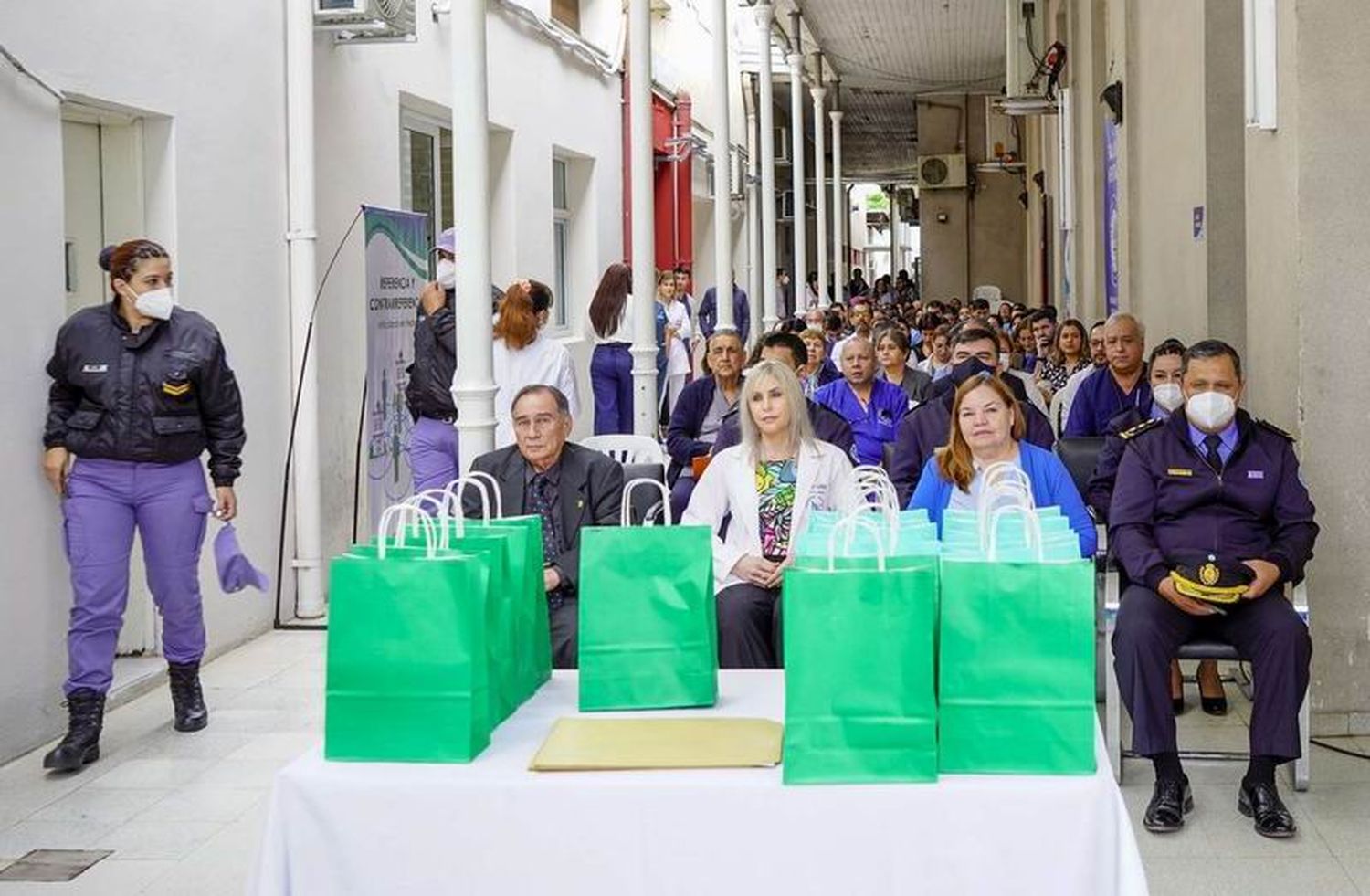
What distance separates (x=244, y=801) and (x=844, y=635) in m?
3.35

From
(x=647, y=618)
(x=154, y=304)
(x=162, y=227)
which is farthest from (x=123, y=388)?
(x=647, y=618)

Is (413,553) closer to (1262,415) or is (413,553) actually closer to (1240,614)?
(1240,614)

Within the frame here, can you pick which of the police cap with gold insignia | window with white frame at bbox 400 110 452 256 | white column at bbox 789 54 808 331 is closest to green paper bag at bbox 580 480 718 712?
the police cap with gold insignia

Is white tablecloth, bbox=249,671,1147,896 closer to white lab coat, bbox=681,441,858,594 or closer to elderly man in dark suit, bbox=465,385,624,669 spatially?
elderly man in dark suit, bbox=465,385,624,669

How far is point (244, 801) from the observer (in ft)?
18.9

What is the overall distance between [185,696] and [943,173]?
90.4 feet

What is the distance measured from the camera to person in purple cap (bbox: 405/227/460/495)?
8258 millimetres

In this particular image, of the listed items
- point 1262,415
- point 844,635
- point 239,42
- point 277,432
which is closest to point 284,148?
point 239,42

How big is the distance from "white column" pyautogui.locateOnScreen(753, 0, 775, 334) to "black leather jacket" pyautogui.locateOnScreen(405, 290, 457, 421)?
9199mm

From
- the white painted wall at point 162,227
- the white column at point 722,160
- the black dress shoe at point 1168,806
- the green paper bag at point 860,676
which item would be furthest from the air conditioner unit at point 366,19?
the green paper bag at point 860,676

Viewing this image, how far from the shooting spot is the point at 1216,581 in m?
5.55

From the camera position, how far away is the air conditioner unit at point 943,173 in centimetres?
3281

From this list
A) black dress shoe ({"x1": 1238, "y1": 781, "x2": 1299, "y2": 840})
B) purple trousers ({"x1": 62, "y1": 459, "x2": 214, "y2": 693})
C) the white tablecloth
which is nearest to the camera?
the white tablecloth

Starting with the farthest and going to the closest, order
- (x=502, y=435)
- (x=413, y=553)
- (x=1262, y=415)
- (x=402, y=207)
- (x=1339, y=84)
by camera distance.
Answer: (x=402, y=207) → (x=502, y=435) → (x=1262, y=415) → (x=1339, y=84) → (x=413, y=553)
